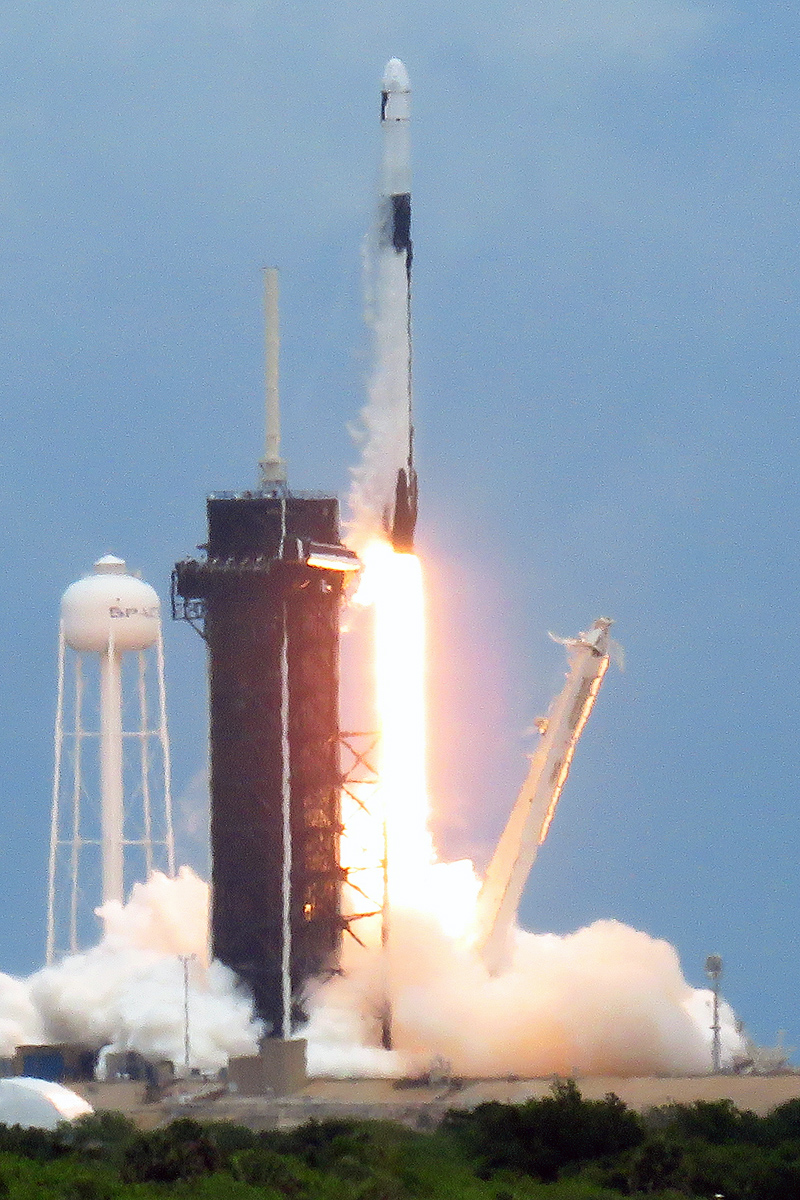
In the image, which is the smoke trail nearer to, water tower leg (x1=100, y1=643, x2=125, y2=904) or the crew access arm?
water tower leg (x1=100, y1=643, x2=125, y2=904)

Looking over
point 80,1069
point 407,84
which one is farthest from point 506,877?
point 407,84

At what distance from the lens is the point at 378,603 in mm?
125062

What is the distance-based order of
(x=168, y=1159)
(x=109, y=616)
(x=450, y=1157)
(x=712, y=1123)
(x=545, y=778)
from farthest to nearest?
(x=109, y=616) → (x=545, y=778) → (x=712, y=1123) → (x=450, y=1157) → (x=168, y=1159)

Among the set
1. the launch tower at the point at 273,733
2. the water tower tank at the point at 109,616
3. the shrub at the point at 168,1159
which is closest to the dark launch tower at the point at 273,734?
the launch tower at the point at 273,733

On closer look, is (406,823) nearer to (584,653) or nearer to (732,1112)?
(584,653)

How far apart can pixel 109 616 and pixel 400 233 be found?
16.9 metres

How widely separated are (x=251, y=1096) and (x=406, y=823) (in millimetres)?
14162

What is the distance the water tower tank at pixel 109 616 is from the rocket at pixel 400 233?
11499 mm

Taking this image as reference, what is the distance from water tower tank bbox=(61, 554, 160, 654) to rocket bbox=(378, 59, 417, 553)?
11.5m

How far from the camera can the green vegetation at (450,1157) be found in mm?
93875

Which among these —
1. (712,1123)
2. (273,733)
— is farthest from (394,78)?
(712,1123)

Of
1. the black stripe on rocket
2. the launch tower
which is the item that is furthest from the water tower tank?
the black stripe on rocket

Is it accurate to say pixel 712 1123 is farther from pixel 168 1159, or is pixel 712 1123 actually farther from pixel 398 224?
pixel 398 224

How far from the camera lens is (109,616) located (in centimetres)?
13288
